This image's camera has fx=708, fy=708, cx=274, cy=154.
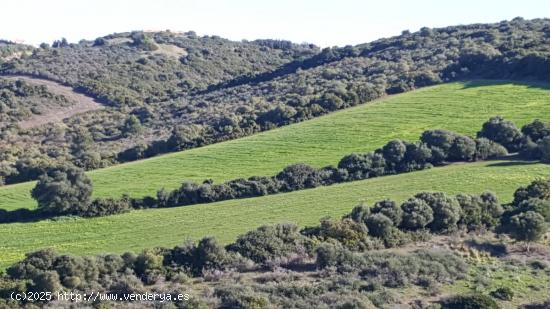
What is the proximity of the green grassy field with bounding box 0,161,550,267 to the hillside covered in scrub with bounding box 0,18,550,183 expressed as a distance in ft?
66.8

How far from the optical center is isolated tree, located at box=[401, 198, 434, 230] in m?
36.7

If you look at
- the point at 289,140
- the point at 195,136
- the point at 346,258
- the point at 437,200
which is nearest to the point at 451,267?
the point at 346,258

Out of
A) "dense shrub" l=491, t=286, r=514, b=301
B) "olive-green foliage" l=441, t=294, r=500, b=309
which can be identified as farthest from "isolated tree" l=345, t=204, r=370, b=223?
"olive-green foliage" l=441, t=294, r=500, b=309

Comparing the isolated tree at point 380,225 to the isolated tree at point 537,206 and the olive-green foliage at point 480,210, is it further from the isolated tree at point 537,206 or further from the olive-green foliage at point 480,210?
the isolated tree at point 537,206

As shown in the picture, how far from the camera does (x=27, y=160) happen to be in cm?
6662

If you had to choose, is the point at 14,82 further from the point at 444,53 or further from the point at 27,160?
the point at 444,53

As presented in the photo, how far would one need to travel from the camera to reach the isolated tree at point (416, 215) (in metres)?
36.7

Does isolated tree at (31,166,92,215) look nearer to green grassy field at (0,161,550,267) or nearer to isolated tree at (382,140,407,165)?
green grassy field at (0,161,550,267)

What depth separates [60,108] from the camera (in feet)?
379

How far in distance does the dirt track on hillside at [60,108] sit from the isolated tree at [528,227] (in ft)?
264

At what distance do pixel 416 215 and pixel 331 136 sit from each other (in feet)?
102

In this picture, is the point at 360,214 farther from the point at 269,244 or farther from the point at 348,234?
the point at 269,244

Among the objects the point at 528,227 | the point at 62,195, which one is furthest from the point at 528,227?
the point at 62,195

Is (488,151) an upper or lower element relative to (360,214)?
lower
